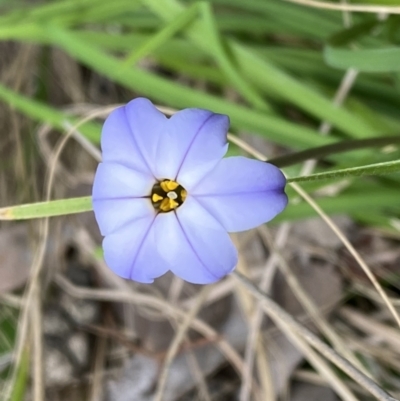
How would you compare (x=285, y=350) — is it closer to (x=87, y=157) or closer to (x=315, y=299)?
(x=315, y=299)

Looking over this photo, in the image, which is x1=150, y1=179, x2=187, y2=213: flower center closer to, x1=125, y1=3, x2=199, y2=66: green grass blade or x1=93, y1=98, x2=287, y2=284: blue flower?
x1=93, y1=98, x2=287, y2=284: blue flower

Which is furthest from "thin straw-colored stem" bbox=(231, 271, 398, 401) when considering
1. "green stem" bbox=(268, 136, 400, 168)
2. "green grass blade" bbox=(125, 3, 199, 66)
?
"green grass blade" bbox=(125, 3, 199, 66)

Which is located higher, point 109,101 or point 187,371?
point 109,101

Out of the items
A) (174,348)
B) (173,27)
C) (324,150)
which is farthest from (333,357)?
(173,27)

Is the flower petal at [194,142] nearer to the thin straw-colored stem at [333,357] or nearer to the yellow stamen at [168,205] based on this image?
the yellow stamen at [168,205]

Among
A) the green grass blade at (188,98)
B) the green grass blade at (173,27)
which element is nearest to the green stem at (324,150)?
the green grass blade at (188,98)

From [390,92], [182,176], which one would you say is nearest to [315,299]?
[390,92]
